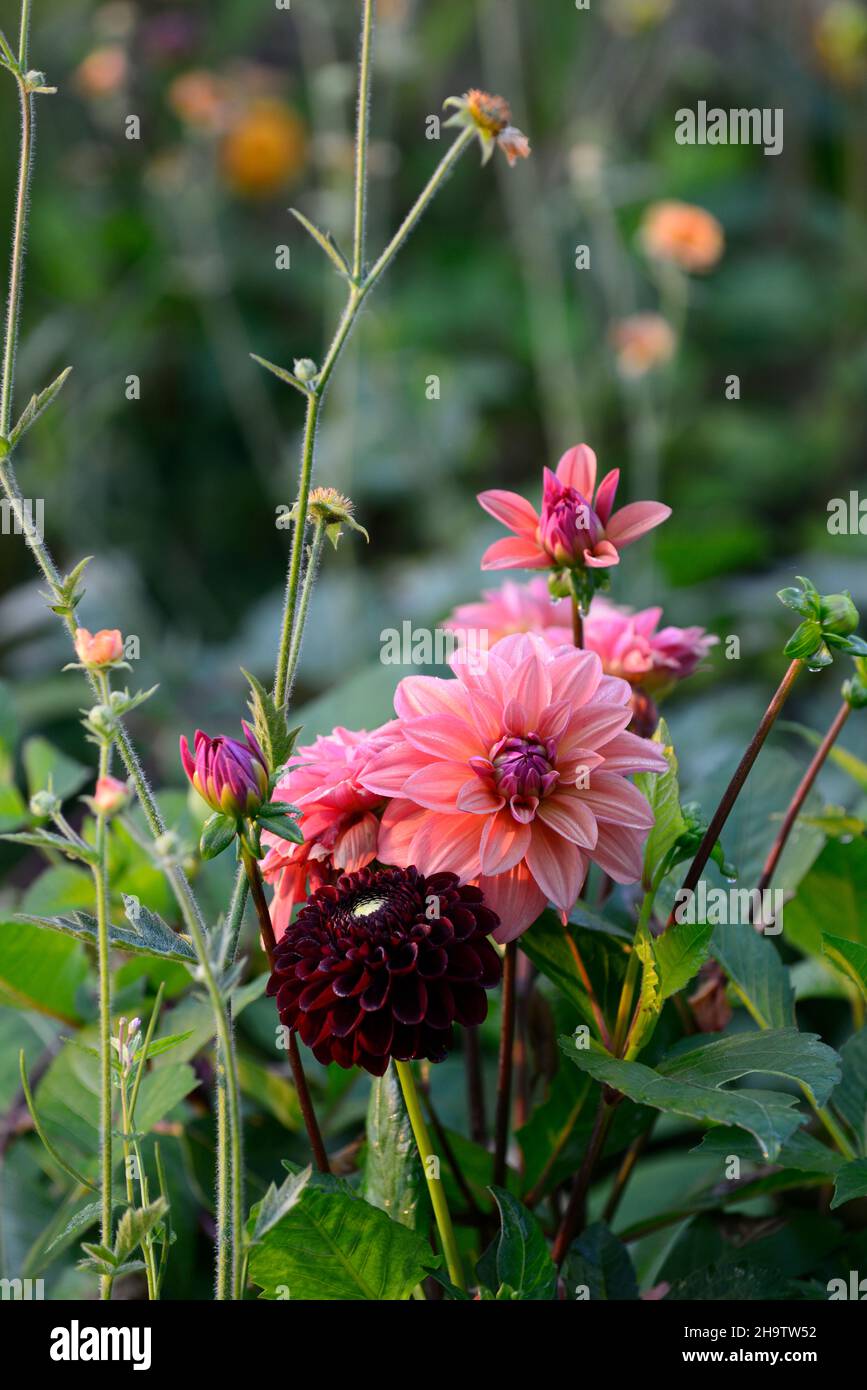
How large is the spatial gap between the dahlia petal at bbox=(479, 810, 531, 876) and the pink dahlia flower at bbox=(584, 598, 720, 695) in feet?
0.35

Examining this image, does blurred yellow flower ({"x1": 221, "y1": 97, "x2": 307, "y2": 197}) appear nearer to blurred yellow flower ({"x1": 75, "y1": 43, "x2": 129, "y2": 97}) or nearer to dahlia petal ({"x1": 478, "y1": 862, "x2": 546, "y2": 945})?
blurred yellow flower ({"x1": 75, "y1": 43, "x2": 129, "y2": 97})

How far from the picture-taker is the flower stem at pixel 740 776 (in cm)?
38

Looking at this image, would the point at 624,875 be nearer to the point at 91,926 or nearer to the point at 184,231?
the point at 91,926

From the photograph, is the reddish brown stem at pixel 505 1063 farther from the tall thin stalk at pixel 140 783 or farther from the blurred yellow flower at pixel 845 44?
the blurred yellow flower at pixel 845 44

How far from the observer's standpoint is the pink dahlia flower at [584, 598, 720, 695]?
46 centimetres

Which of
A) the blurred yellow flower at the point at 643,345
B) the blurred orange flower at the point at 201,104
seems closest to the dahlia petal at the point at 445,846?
the blurred yellow flower at the point at 643,345

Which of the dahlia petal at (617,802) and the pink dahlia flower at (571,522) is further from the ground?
the pink dahlia flower at (571,522)

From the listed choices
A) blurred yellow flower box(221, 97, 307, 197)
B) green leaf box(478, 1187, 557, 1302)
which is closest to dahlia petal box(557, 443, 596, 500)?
green leaf box(478, 1187, 557, 1302)

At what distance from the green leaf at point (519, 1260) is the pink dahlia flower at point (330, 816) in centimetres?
10

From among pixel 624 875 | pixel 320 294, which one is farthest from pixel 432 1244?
pixel 320 294

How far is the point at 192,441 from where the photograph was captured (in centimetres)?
184

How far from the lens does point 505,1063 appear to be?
0.41 meters

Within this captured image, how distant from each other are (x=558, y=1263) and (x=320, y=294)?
5.29 feet
